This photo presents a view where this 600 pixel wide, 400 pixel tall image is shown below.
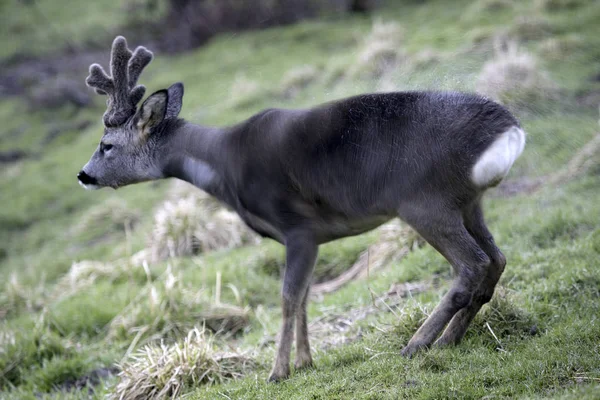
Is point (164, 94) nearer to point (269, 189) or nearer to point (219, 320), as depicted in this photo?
point (269, 189)

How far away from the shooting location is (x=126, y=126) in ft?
19.8

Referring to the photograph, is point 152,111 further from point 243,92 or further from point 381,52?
point 243,92

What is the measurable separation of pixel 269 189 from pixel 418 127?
1.23 meters

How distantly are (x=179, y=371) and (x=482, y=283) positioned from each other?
2682 mm

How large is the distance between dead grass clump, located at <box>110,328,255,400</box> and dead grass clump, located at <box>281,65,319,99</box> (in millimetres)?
10781

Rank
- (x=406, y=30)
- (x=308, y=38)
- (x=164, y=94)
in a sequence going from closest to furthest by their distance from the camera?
(x=164, y=94) < (x=406, y=30) < (x=308, y=38)

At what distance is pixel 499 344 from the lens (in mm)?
5020

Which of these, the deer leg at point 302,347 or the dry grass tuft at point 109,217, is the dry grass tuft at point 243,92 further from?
the deer leg at point 302,347

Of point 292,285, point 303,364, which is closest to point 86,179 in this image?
point 292,285

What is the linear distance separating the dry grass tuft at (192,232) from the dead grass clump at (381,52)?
4.73 meters

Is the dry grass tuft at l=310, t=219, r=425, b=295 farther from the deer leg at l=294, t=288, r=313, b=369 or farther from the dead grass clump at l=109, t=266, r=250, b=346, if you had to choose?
the deer leg at l=294, t=288, r=313, b=369

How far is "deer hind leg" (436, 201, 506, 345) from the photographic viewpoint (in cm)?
503

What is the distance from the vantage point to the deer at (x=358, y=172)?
4.73 metres

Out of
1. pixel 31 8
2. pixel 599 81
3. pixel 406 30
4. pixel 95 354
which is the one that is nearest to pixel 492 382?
pixel 95 354
